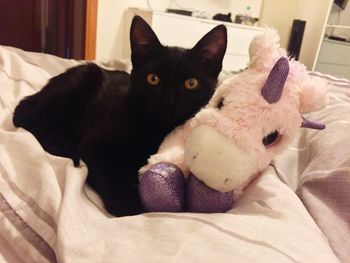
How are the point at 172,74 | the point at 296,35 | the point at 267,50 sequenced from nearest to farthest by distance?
the point at 267,50 < the point at 172,74 < the point at 296,35

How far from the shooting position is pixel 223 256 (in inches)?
15.6

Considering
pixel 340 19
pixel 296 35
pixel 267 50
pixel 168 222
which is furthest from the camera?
pixel 296 35

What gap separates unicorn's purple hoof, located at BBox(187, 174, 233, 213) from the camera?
537mm

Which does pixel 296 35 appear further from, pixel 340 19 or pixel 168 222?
pixel 168 222

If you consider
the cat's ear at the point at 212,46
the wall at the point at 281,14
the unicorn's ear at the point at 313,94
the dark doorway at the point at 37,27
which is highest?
the wall at the point at 281,14

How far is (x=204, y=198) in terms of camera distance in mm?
540

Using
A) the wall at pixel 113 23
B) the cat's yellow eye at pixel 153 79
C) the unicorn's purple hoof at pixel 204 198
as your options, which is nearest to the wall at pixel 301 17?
the wall at pixel 113 23

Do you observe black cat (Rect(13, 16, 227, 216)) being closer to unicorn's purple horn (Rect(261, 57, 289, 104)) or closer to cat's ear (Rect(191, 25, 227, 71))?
cat's ear (Rect(191, 25, 227, 71))

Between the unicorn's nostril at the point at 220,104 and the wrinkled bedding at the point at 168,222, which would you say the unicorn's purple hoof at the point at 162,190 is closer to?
the wrinkled bedding at the point at 168,222

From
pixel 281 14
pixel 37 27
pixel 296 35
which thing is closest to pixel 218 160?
pixel 37 27

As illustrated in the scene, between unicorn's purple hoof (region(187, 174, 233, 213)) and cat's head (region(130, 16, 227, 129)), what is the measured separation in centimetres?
23

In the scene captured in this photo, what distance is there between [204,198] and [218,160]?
0.09 meters

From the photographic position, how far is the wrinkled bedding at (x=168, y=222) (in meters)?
0.41

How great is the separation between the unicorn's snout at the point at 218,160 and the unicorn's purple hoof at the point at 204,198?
0.02 m
